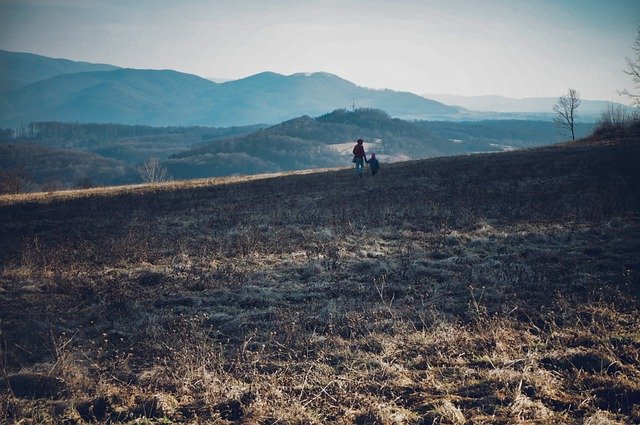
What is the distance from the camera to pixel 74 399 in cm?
552

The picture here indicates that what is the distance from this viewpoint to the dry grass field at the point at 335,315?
532 cm

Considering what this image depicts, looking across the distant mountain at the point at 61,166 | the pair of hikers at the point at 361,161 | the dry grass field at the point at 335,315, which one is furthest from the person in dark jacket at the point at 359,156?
the distant mountain at the point at 61,166

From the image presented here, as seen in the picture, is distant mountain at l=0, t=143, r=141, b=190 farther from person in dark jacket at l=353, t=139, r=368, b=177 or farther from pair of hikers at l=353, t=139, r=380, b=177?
person in dark jacket at l=353, t=139, r=368, b=177

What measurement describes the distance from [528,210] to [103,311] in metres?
15.8

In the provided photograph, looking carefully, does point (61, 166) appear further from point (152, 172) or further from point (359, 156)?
point (359, 156)

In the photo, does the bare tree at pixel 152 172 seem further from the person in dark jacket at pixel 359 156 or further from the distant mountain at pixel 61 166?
the person in dark jacket at pixel 359 156

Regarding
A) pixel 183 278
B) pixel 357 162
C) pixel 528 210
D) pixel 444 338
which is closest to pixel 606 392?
pixel 444 338

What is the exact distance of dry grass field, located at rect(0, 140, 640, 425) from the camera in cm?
532

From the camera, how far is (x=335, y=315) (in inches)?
313

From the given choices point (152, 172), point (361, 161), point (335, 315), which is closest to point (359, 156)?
point (361, 161)

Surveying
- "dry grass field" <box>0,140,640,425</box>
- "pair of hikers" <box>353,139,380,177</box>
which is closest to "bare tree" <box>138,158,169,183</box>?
"pair of hikers" <box>353,139,380,177</box>

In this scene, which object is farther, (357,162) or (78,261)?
(357,162)

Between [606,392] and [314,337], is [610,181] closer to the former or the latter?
[606,392]

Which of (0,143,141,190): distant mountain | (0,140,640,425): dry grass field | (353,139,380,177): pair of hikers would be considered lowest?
(0,140,640,425): dry grass field
